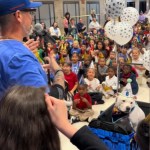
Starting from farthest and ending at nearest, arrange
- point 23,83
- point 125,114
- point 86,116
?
point 86,116, point 125,114, point 23,83

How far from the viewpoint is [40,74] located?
2.83 ft

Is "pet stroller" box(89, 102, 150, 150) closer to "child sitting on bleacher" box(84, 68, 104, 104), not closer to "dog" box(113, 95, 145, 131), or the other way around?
"dog" box(113, 95, 145, 131)

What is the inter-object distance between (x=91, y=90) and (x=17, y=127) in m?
3.48

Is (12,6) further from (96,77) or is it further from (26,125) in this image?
(96,77)

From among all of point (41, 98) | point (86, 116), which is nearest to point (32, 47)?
point (41, 98)

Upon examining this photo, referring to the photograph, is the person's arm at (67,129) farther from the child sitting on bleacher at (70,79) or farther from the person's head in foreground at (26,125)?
the child sitting on bleacher at (70,79)

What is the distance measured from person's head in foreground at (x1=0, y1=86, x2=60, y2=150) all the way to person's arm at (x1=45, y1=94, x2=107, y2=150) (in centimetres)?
2

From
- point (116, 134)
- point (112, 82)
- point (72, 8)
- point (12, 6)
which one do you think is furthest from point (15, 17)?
point (72, 8)

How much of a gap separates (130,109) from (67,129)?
A: 1986mm

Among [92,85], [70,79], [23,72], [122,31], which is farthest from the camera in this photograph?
[92,85]

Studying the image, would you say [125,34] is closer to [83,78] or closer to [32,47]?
[83,78]

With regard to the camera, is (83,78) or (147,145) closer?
(147,145)

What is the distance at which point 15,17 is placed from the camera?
0.96m

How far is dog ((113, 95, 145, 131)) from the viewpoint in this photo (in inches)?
97.6
